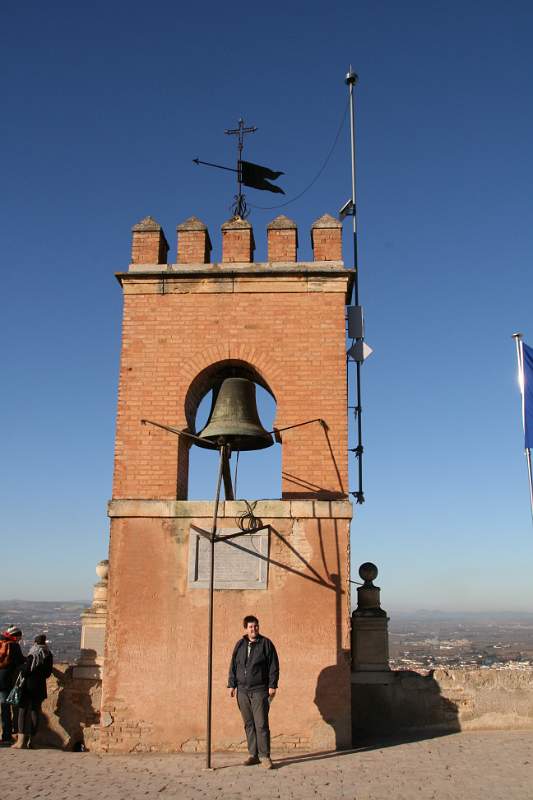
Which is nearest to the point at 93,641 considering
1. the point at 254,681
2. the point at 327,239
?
the point at 254,681

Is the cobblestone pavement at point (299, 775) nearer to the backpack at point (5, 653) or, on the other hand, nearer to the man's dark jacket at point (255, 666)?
the man's dark jacket at point (255, 666)

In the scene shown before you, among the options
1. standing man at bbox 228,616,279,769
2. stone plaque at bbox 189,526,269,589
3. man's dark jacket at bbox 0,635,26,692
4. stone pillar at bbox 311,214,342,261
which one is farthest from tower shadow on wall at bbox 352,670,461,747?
stone pillar at bbox 311,214,342,261

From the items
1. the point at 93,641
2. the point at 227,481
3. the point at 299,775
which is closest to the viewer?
the point at 299,775

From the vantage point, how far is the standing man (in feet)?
25.1

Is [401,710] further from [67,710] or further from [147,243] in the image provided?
[147,243]

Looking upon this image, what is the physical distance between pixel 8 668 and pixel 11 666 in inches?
1.5

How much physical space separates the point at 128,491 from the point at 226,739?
117 inches

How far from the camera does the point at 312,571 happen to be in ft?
28.6

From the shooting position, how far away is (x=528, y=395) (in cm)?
1050

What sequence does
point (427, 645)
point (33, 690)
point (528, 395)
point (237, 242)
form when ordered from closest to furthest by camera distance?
point (33, 690) → point (237, 242) → point (528, 395) → point (427, 645)

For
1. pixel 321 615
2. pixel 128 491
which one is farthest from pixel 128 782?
pixel 128 491

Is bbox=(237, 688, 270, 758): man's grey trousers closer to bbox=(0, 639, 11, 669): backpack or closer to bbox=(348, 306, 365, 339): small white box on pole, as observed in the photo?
bbox=(0, 639, 11, 669): backpack

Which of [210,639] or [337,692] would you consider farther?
[337,692]

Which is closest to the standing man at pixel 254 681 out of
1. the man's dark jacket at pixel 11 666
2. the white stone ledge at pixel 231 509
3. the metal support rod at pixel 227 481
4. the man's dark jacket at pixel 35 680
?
the white stone ledge at pixel 231 509
